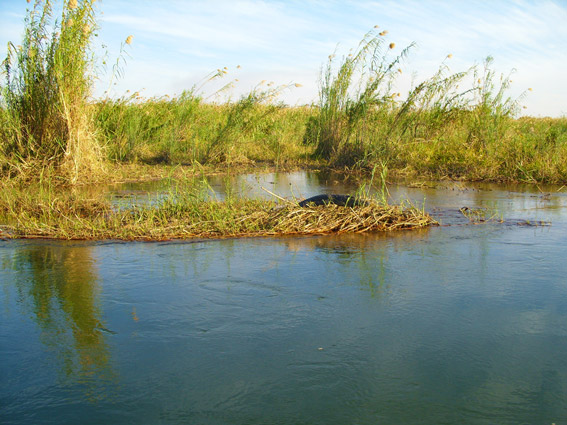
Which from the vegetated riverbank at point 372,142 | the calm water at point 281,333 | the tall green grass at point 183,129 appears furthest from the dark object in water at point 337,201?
the tall green grass at point 183,129

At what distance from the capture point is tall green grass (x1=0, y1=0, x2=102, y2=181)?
24.9 feet

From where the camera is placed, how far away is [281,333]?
2.75m

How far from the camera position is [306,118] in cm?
1547

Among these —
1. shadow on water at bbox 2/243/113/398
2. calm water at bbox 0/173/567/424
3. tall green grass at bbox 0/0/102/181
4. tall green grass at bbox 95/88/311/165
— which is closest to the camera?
calm water at bbox 0/173/567/424

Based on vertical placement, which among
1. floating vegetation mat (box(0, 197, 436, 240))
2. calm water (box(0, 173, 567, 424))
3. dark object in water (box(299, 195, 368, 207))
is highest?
dark object in water (box(299, 195, 368, 207))

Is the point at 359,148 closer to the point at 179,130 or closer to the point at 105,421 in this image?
the point at 179,130

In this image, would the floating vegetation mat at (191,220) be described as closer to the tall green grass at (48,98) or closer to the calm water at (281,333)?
the calm water at (281,333)

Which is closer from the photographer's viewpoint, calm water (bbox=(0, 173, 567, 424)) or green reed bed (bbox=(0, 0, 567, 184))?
calm water (bbox=(0, 173, 567, 424))

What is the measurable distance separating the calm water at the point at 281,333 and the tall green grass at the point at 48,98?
11.7 ft

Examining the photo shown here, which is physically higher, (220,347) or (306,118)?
(306,118)

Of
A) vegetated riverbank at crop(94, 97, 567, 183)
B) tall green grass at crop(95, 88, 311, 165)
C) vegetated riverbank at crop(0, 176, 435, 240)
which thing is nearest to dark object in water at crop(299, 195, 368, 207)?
vegetated riverbank at crop(0, 176, 435, 240)

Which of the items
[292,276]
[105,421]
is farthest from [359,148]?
[105,421]

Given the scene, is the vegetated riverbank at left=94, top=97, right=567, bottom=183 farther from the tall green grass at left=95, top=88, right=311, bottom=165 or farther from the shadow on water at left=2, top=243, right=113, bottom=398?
the shadow on water at left=2, top=243, right=113, bottom=398

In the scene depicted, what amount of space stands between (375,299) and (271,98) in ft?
25.9
